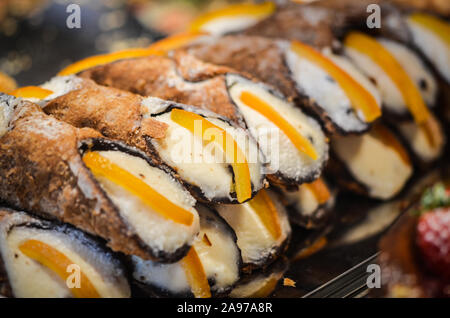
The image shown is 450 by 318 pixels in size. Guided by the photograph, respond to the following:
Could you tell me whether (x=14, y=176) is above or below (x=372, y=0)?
below

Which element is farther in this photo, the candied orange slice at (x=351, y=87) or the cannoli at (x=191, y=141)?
the candied orange slice at (x=351, y=87)

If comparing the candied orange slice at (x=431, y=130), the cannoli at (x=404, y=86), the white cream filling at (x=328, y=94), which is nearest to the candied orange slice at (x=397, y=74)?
the cannoli at (x=404, y=86)

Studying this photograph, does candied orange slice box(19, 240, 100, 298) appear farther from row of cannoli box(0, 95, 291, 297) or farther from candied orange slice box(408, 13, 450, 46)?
candied orange slice box(408, 13, 450, 46)

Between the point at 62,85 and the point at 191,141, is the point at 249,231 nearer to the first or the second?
the point at 191,141

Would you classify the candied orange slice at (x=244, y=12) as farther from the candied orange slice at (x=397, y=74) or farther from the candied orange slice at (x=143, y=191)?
the candied orange slice at (x=143, y=191)

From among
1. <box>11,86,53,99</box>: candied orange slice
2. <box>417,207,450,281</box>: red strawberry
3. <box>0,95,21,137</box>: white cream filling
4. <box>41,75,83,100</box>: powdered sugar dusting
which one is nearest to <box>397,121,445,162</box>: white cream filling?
<box>417,207,450,281</box>: red strawberry
